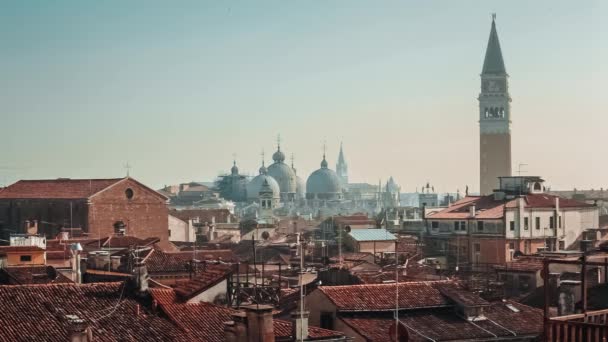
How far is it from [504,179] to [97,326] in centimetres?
4119

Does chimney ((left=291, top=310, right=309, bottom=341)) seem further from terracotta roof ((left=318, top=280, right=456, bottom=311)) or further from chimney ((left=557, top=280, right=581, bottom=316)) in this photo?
chimney ((left=557, top=280, right=581, bottom=316))

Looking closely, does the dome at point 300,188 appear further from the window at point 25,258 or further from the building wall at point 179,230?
the window at point 25,258

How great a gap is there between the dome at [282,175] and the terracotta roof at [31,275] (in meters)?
141

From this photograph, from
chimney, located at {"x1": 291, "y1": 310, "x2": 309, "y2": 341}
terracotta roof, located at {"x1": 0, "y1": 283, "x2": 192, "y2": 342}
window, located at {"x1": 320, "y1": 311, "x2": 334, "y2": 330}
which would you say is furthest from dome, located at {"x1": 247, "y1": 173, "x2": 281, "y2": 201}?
chimney, located at {"x1": 291, "y1": 310, "x2": 309, "y2": 341}

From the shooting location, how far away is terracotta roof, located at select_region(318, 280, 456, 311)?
69.6 ft

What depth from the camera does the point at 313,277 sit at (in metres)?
29.3

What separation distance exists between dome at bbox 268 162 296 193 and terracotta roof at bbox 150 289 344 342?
14973cm

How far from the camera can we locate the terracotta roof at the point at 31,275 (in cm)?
2496

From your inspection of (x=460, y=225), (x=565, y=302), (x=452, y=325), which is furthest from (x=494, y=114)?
(x=565, y=302)

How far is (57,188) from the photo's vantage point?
5969 cm

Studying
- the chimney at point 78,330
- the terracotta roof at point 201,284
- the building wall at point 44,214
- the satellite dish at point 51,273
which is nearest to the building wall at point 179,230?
the building wall at point 44,214

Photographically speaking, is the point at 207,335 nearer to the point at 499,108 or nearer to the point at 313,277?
the point at 313,277

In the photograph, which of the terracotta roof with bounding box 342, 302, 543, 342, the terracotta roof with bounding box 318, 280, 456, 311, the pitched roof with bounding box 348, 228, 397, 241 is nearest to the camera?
the terracotta roof with bounding box 342, 302, 543, 342

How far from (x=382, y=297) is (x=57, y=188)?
40.4 m
